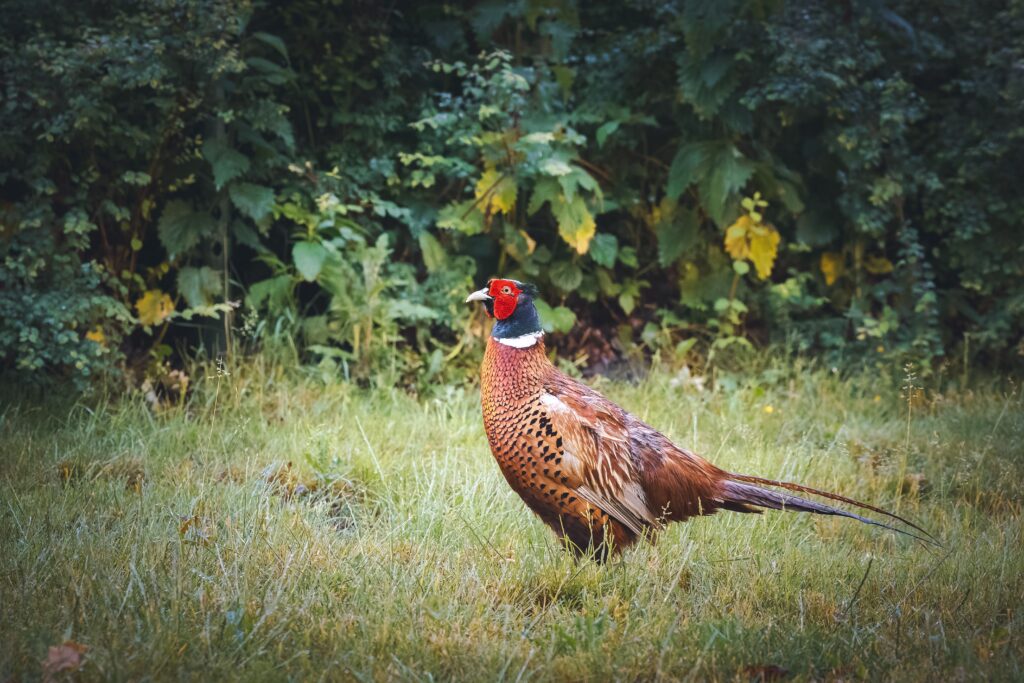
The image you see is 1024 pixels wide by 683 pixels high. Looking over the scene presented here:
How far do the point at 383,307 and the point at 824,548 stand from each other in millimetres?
2857

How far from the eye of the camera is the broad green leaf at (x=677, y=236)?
6.20 metres

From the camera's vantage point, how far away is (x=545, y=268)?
6219 millimetres

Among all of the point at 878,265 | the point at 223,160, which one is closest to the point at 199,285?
the point at 223,160

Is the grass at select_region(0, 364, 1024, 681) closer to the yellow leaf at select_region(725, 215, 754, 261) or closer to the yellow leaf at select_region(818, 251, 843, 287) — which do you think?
the yellow leaf at select_region(725, 215, 754, 261)

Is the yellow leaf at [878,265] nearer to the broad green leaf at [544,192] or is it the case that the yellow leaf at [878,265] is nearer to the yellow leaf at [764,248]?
the yellow leaf at [764,248]

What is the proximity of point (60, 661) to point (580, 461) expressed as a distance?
1.68m

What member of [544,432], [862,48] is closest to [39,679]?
[544,432]

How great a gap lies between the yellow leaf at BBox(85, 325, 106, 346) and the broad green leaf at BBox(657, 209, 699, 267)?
10.8ft

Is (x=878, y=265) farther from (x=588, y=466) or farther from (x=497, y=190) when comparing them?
(x=588, y=466)

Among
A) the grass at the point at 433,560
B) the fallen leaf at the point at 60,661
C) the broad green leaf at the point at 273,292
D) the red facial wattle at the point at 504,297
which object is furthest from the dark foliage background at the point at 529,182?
the fallen leaf at the point at 60,661

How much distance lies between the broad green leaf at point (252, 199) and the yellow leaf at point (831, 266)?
364 centimetres

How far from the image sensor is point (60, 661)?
7.75 feet

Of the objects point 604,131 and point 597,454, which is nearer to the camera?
point 597,454

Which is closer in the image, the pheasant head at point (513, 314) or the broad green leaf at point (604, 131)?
the pheasant head at point (513, 314)
